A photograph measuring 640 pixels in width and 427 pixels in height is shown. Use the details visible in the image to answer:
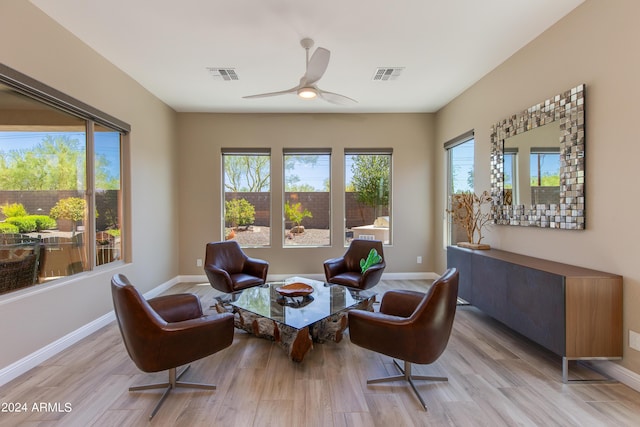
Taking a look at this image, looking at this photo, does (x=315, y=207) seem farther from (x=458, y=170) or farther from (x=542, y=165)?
(x=542, y=165)

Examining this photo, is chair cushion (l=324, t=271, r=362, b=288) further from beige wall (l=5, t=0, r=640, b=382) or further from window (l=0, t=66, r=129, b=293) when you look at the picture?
window (l=0, t=66, r=129, b=293)

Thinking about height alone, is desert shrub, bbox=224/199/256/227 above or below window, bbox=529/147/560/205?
below

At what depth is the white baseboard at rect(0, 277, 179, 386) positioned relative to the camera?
2.29m

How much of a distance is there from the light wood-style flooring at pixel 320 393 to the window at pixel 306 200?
2772 mm

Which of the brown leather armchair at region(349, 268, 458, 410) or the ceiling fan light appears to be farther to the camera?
the ceiling fan light

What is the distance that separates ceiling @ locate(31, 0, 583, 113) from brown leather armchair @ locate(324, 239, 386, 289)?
7.95 ft

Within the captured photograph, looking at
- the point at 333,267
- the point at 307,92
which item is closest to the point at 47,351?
the point at 333,267

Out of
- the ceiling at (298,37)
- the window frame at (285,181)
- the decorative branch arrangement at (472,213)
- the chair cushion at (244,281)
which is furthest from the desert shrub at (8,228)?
the decorative branch arrangement at (472,213)

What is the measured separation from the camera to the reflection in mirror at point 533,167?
2756 mm

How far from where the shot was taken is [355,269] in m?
4.43

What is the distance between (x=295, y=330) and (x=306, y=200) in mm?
3270

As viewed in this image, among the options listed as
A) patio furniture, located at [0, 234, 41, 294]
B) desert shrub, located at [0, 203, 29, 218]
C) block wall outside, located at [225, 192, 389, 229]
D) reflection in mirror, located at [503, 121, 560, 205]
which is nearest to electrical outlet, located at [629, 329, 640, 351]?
reflection in mirror, located at [503, 121, 560, 205]

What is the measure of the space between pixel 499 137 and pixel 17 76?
193 inches

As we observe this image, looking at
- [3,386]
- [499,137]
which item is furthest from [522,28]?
[3,386]
